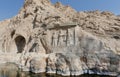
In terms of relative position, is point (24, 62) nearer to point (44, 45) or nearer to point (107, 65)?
point (44, 45)

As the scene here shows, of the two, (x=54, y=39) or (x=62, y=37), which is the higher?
(x=62, y=37)

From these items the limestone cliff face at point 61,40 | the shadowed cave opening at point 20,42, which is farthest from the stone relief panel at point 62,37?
the shadowed cave opening at point 20,42

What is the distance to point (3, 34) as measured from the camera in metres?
50.9

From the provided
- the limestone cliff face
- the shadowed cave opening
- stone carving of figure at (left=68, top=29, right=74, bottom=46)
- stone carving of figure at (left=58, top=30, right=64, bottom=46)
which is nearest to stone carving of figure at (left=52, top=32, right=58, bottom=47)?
the limestone cliff face

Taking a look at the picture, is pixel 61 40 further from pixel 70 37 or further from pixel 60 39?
pixel 70 37

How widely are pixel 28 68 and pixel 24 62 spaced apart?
1.95m

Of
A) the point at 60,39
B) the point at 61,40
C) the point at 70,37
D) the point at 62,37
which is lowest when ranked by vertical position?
the point at 61,40

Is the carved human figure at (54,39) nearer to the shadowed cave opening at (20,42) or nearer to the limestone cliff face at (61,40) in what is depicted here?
the limestone cliff face at (61,40)

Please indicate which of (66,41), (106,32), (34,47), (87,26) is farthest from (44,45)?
(106,32)

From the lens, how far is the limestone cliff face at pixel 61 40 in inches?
1150

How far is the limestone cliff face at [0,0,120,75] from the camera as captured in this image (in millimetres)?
29219

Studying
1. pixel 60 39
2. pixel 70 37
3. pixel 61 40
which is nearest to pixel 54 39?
pixel 60 39

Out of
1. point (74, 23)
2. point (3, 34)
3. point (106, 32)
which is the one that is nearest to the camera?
point (106, 32)

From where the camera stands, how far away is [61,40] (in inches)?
1452
